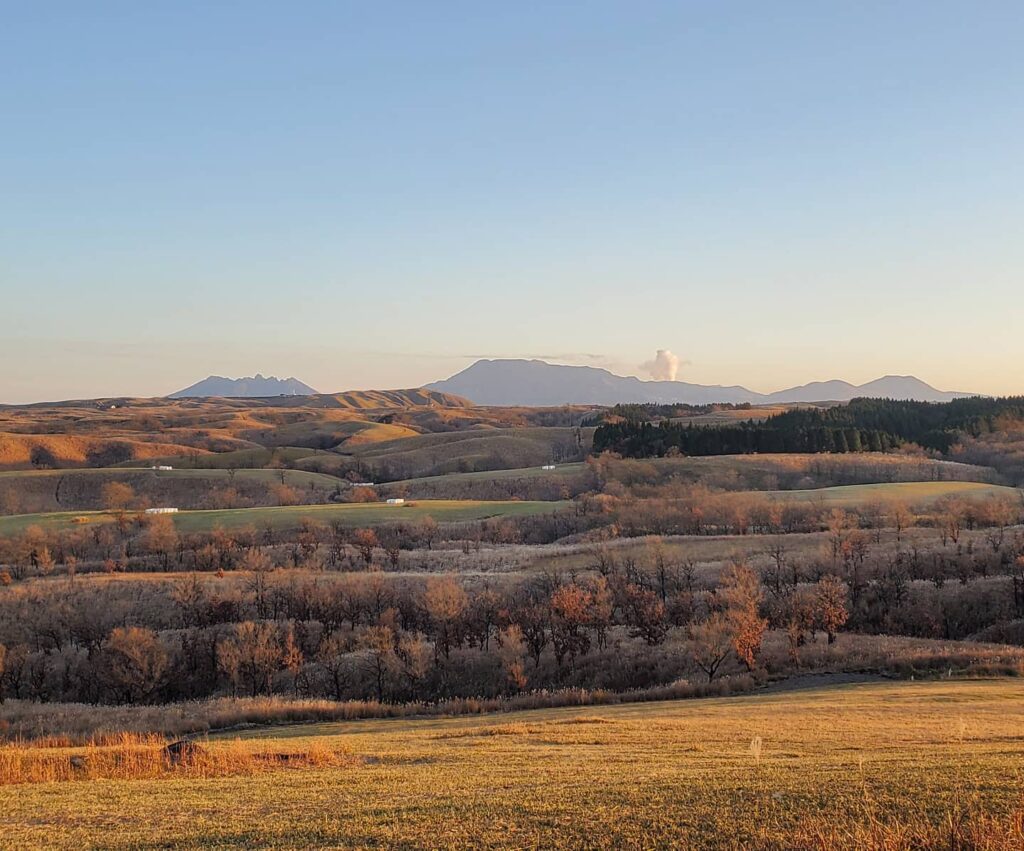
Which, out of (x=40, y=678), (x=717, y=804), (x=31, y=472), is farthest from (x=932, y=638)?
(x=31, y=472)

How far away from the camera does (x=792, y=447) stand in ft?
542

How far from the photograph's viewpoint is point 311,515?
352ft

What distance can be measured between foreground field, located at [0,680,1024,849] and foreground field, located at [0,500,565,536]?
82.0 m

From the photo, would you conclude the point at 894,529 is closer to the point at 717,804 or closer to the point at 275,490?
the point at 717,804

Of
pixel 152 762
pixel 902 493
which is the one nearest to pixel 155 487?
pixel 902 493

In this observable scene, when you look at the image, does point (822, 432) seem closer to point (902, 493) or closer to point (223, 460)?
point (902, 493)

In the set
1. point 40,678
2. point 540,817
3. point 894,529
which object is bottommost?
point 40,678

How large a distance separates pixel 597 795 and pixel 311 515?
97955mm

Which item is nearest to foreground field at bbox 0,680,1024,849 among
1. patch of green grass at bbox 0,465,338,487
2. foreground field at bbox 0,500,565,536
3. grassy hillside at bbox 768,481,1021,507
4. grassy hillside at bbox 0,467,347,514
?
foreground field at bbox 0,500,565,536

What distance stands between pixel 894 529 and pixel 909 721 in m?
69.6

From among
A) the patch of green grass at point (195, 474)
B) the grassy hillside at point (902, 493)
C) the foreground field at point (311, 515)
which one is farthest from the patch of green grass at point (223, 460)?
the grassy hillside at point (902, 493)

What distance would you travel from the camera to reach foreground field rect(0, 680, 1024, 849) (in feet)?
37.0

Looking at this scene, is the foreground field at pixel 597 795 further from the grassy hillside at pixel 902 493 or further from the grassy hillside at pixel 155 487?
the grassy hillside at pixel 155 487

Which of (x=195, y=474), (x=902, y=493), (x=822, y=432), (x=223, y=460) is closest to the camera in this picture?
(x=902, y=493)
